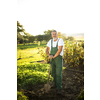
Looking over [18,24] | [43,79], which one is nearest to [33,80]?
[43,79]

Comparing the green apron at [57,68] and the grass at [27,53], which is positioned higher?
the grass at [27,53]

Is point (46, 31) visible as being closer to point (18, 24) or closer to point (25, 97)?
point (18, 24)

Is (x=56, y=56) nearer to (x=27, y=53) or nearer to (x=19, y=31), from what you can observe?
(x=27, y=53)

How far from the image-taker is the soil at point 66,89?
256 centimetres

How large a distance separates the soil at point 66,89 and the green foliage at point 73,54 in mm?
156

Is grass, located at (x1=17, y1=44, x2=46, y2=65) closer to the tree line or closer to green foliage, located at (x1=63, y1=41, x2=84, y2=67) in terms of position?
the tree line

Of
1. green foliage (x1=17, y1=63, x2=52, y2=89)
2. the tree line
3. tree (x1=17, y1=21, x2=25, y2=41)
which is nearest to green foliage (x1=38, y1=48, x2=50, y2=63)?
green foliage (x1=17, y1=63, x2=52, y2=89)

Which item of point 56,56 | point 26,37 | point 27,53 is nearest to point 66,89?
point 56,56

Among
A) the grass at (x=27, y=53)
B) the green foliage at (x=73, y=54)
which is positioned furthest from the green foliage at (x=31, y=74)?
the green foliage at (x=73, y=54)

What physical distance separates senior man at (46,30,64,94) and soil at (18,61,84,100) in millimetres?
134

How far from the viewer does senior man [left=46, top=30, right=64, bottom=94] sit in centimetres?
252

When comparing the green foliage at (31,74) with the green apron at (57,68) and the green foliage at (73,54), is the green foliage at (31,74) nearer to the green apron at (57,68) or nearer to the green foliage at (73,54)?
the green apron at (57,68)

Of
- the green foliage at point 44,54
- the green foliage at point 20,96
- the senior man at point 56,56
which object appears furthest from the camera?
the green foliage at point 44,54

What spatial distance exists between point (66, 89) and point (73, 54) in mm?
1013
